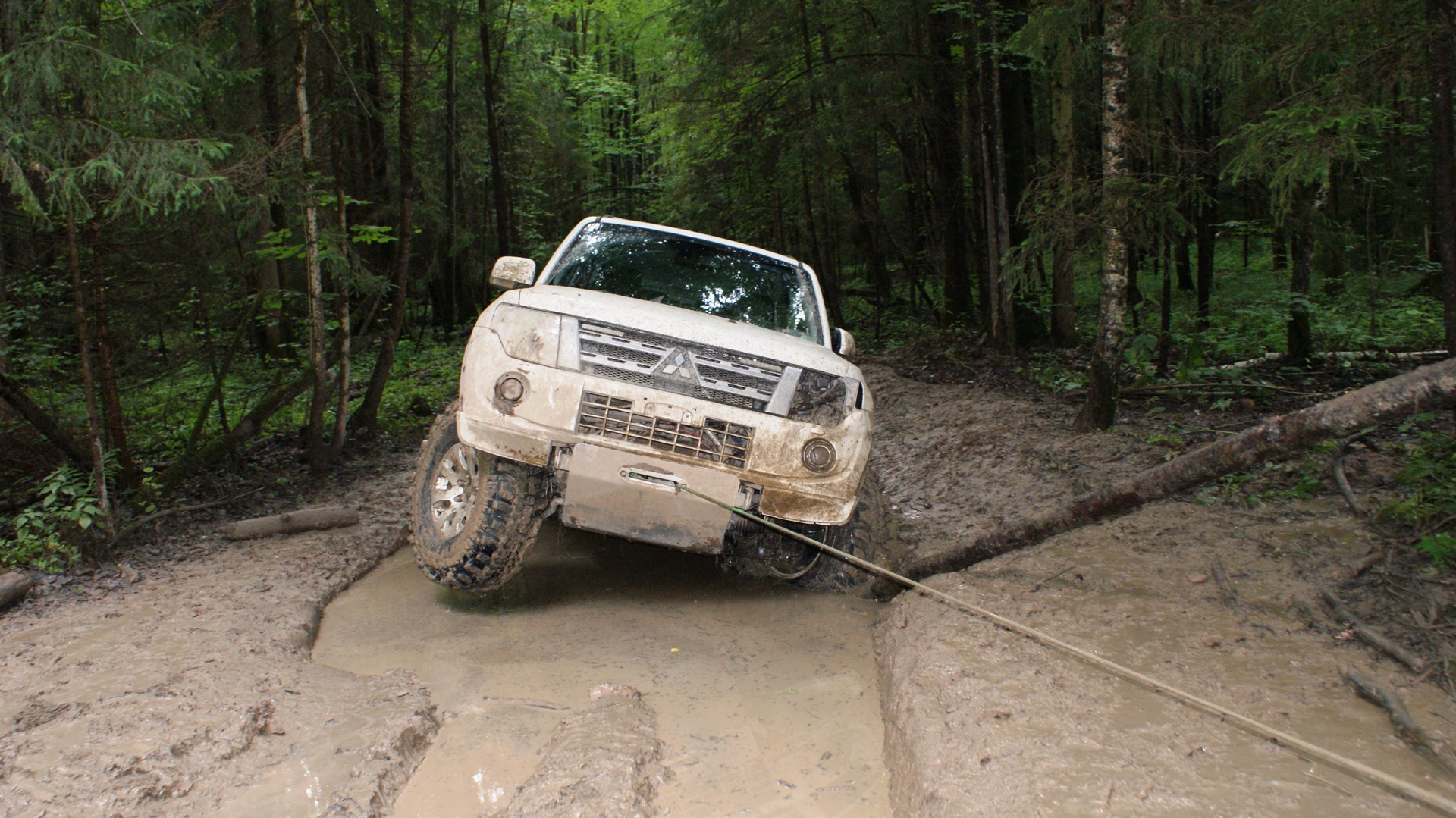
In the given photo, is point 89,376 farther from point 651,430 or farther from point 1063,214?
point 1063,214

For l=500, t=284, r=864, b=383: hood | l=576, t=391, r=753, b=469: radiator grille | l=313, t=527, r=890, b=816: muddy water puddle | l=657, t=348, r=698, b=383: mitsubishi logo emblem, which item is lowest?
l=313, t=527, r=890, b=816: muddy water puddle

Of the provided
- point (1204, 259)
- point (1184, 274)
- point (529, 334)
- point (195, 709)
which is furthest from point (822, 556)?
point (1184, 274)

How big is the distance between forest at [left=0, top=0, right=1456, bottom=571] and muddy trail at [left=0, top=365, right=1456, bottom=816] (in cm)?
110

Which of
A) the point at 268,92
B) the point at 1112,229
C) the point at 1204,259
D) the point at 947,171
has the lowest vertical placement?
the point at 1204,259

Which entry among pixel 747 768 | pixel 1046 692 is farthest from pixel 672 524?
pixel 1046 692

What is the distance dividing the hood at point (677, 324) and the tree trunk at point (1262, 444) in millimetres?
1182

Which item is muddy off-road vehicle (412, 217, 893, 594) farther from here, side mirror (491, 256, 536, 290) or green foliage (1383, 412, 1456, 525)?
green foliage (1383, 412, 1456, 525)

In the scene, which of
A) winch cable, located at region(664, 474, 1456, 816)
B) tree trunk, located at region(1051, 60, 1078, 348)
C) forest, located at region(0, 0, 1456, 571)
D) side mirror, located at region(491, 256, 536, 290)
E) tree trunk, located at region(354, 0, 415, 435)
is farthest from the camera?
tree trunk, located at region(354, 0, 415, 435)

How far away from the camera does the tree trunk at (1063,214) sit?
7.46 meters

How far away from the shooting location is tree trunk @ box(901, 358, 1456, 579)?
3012 millimetres

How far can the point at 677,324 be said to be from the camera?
4246mm

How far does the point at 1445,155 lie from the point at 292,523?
747 centimetres

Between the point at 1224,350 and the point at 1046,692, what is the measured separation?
8.55m

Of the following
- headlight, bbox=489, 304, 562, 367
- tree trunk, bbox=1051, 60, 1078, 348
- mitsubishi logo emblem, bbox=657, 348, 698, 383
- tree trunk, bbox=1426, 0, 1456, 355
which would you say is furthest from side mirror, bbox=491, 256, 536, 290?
tree trunk, bbox=1426, 0, 1456, 355
